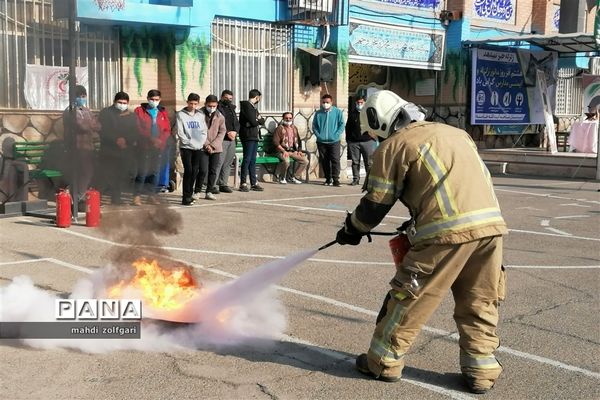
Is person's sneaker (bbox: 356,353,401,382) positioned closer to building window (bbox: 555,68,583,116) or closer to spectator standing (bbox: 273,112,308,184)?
spectator standing (bbox: 273,112,308,184)

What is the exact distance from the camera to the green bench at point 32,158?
1078cm

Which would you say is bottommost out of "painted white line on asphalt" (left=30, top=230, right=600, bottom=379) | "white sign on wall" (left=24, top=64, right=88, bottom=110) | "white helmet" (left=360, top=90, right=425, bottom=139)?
"painted white line on asphalt" (left=30, top=230, right=600, bottom=379)

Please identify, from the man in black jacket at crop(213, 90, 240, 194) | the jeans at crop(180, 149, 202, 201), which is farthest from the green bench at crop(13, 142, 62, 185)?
the man in black jacket at crop(213, 90, 240, 194)

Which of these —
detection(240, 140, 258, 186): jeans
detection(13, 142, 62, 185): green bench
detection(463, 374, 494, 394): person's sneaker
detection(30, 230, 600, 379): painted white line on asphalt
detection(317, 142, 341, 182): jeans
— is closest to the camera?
detection(463, 374, 494, 394): person's sneaker

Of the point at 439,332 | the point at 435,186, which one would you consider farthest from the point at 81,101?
the point at 435,186

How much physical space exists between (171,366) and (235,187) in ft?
30.8

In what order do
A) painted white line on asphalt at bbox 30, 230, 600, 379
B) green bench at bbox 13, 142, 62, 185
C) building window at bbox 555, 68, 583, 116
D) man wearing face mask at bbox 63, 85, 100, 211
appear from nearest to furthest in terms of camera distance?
1. painted white line on asphalt at bbox 30, 230, 600, 379
2. man wearing face mask at bbox 63, 85, 100, 211
3. green bench at bbox 13, 142, 62, 185
4. building window at bbox 555, 68, 583, 116

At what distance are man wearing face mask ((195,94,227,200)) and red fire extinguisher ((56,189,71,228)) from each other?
2.92 m

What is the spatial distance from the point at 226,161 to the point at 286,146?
7.33ft

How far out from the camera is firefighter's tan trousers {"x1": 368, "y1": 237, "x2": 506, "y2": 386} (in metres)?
4.05

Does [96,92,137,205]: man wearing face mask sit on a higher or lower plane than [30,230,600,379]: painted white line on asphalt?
higher

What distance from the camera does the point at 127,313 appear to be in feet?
15.7

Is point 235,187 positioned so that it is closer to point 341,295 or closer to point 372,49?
point 372,49

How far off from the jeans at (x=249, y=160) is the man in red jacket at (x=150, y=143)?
1.97 meters
